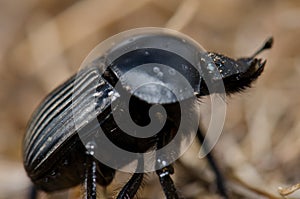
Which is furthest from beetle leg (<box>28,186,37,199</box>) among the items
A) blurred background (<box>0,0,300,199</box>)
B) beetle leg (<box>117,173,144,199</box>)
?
beetle leg (<box>117,173,144,199</box>)

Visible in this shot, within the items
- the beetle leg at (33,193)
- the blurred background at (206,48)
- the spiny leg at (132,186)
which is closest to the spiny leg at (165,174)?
the spiny leg at (132,186)

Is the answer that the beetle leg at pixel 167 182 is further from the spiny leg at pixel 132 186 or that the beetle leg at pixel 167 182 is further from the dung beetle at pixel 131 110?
the spiny leg at pixel 132 186

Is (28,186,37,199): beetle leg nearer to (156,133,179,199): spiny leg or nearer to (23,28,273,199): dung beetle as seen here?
(23,28,273,199): dung beetle

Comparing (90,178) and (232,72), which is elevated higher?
(232,72)

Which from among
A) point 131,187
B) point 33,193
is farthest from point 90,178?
point 33,193

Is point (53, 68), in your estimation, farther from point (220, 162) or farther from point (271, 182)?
point (271, 182)

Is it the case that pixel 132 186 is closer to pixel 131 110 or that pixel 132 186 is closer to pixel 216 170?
pixel 131 110
